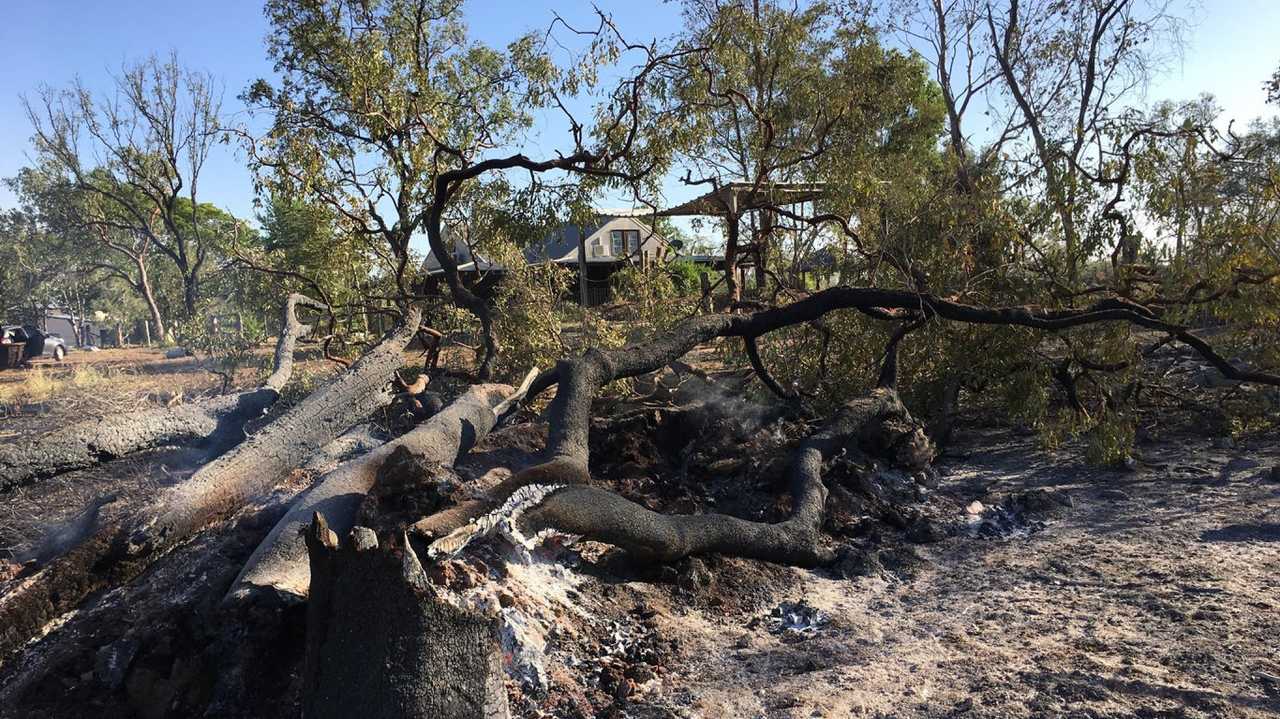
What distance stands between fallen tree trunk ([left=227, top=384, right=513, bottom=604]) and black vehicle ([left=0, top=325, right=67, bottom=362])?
1850 centimetres

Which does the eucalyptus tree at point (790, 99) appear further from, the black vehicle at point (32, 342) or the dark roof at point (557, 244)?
the black vehicle at point (32, 342)

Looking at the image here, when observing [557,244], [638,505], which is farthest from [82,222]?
[638,505]

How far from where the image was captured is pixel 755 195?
24.4 ft

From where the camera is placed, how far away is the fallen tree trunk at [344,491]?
9.44 feet

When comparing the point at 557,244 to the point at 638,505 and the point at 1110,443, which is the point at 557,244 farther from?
the point at 1110,443

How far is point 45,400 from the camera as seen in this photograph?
10578 millimetres

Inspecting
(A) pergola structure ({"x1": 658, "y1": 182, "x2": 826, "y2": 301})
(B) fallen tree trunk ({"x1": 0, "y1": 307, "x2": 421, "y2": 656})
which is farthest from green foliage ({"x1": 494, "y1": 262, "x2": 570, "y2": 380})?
(B) fallen tree trunk ({"x1": 0, "y1": 307, "x2": 421, "y2": 656})

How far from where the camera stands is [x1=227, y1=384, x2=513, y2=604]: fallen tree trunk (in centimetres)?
288

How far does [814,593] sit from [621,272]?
5078 millimetres

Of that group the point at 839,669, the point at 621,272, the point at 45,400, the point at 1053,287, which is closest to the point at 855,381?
the point at 1053,287

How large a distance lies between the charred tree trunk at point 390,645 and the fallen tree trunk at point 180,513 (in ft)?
5.26

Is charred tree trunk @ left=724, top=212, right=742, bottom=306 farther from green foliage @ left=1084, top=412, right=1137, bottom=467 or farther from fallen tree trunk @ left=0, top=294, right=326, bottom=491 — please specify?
fallen tree trunk @ left=0, top=294, right=326, bottom=491

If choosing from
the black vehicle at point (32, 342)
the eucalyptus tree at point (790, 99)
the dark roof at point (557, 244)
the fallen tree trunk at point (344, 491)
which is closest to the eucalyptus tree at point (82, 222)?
the black vehicle at point (32, 342)

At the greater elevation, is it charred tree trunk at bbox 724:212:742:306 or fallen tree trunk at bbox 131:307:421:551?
charred tree trunk at bbox 724:212:742:306
